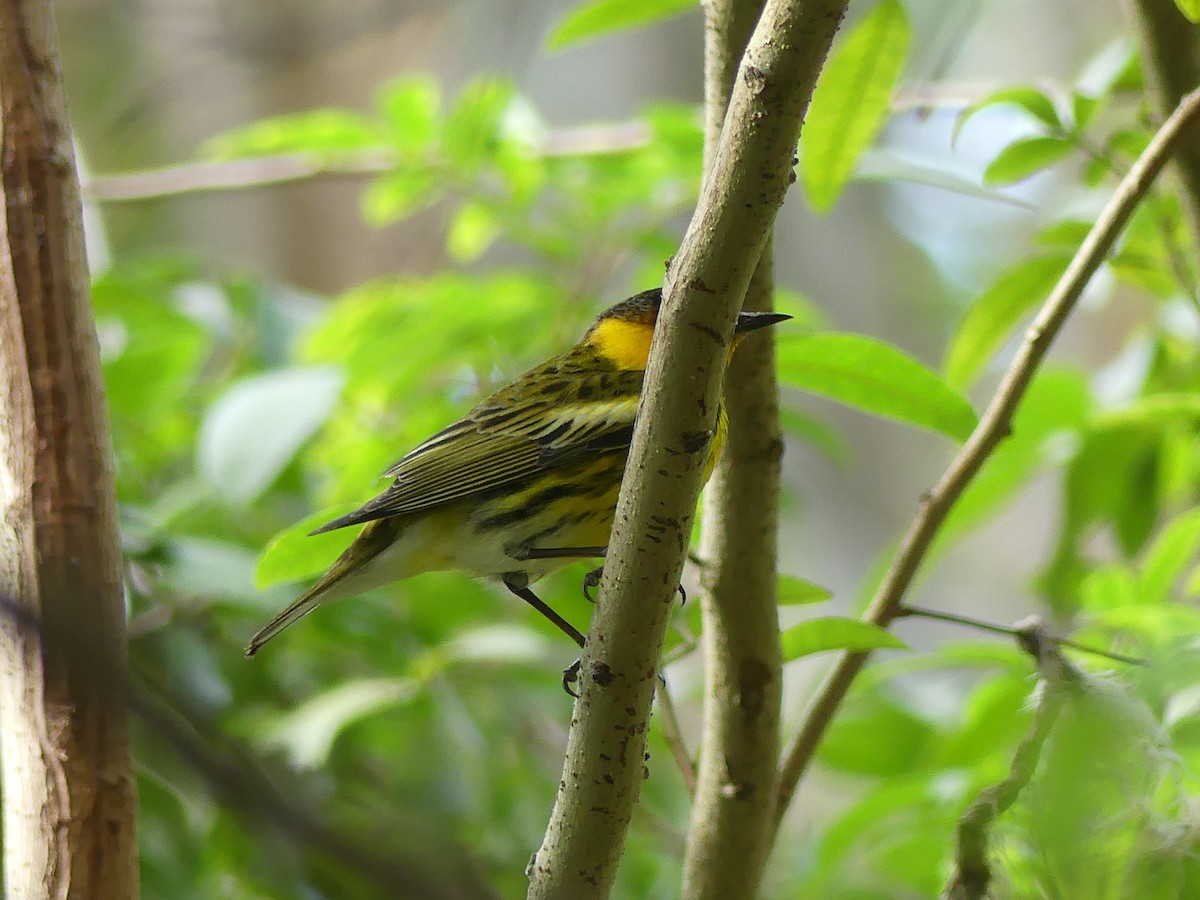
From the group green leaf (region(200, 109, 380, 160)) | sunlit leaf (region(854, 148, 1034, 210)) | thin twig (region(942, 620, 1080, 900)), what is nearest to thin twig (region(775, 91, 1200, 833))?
sunlit leaf (region(854, 148, 1034, 210))

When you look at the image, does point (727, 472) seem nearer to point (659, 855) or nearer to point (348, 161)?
point (659, 855)

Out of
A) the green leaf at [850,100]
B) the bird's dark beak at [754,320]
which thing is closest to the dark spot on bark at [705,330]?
the bird's dark beak at [754,320]

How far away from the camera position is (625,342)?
2281mm

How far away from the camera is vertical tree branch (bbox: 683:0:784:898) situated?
58.4 inches

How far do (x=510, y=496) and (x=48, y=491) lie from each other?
77 centimetres

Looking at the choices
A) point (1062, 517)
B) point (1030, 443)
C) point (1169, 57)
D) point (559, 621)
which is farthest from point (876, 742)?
point (1169, 57)

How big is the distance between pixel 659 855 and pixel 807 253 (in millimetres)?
2947

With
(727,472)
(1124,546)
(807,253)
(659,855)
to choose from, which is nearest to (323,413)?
(727,472)

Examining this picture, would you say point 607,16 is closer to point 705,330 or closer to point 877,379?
point 877,379

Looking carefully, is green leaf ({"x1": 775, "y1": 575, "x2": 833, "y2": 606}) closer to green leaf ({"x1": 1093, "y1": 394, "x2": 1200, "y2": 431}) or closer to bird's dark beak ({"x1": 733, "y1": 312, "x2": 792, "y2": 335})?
bird's dark beak ({"x1": 733, "y1": 312, "x2": 792, "y2": 335})

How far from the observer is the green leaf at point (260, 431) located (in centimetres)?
189

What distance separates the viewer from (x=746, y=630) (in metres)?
1.49

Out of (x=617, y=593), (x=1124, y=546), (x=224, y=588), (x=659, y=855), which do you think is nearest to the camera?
(x=617, y=593)

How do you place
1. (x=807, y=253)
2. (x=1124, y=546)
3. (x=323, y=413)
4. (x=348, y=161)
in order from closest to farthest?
(x=323, y=413), (x=1124, y=546), (x=348, y=161), (x=807, y=253)
